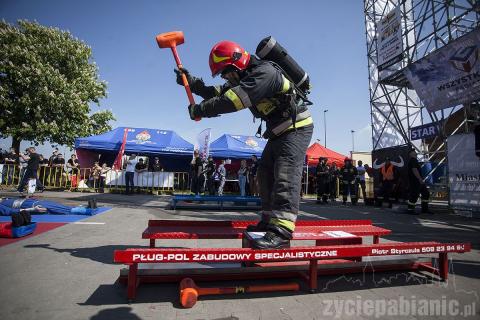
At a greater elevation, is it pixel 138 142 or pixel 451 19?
pixel 451 19

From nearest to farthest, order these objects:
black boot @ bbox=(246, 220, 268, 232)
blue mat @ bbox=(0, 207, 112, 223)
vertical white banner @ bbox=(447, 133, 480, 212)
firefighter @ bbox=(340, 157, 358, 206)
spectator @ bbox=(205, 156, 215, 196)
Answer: black boot @ bbox=(246, 220, 268, 232), blue mat @ bbox=(0, 207, 112, 223), vertical white banner @ bbox=(447, 133, 480, 212), firefighter @ bbox=(340, 157, 358, 206), spectator @ bbox=(205, 156, 215, 196)

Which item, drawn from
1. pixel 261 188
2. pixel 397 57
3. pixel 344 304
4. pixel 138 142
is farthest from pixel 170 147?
pixel 344 304

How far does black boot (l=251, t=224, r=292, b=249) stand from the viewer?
2229 mm

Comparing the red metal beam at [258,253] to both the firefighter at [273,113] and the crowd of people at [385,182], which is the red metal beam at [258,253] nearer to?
the firefighter at [273,113]

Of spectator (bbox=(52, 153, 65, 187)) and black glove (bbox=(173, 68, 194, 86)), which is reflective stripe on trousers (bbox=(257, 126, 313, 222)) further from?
spectator (bbox=(52, 153, 65, 187))

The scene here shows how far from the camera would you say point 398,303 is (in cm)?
223

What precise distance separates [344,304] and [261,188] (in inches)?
51.9

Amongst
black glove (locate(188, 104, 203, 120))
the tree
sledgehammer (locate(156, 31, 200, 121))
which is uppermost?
the tree

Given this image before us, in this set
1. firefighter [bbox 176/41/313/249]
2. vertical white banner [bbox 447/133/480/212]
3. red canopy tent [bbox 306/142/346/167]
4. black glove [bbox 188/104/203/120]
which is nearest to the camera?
firefighter [bbox 176/41/313/249]

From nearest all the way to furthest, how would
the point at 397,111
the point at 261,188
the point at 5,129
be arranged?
the point at 261,188 < the point at 397,111 < the point at 5,129

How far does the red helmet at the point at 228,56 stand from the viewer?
2.50 metres

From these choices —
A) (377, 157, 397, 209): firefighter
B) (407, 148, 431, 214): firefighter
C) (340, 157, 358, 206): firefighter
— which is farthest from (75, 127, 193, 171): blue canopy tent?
(407, 148, 431, 214): firefighter

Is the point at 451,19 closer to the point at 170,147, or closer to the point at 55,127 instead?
the point at 170,147

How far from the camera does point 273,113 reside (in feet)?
8.82
